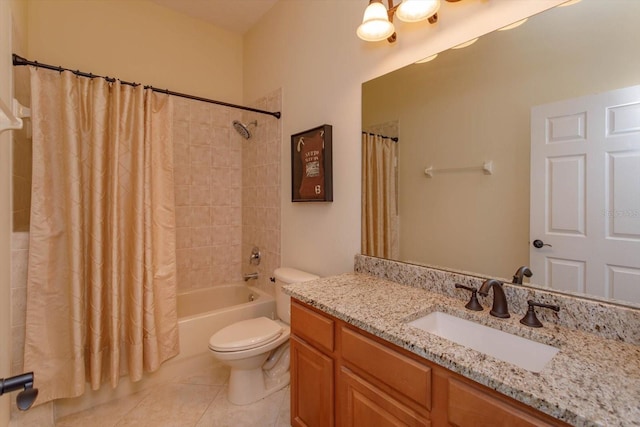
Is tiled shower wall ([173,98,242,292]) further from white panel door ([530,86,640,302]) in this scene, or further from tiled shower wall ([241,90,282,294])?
white panel door ([530,86,640,302])

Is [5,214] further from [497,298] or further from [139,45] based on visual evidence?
Answer: [497,298]

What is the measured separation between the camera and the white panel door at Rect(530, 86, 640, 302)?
0.92 m

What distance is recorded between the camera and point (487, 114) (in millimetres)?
1251

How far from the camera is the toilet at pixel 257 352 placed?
170cm

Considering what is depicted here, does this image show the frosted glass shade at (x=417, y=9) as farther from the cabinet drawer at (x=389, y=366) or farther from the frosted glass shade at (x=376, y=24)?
the cabinet drawer at (x=389, y=366)

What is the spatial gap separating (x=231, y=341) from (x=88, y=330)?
0.84 metres

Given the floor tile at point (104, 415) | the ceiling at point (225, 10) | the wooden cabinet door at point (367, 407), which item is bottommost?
the floor tile at point (104, 415)

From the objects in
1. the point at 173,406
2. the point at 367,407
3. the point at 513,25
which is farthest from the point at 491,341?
the point at 173,406

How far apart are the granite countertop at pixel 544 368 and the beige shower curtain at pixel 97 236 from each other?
3.78 ft

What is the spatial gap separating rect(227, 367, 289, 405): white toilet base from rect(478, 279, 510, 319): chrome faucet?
1.45 meters

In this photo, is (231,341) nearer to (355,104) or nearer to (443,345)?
(443,345)

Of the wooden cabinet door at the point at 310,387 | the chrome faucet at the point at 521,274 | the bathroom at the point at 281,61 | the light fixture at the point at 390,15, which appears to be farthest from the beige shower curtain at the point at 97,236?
the chrome faucet at the point at 521,274

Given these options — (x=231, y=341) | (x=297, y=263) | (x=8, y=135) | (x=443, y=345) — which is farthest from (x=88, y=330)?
(x=443, y=345)

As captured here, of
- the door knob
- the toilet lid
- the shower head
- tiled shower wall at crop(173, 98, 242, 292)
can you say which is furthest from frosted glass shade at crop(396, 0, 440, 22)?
tiled shower wall at crop(173, 98, 242, 292)
